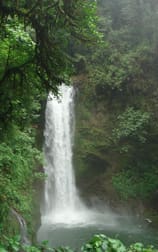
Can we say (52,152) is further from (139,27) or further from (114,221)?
(139,27)

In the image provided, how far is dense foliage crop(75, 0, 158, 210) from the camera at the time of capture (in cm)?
1762

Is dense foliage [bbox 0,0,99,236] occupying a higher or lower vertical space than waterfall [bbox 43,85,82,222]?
lower

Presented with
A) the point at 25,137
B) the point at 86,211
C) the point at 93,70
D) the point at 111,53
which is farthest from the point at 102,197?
the point at 25,137

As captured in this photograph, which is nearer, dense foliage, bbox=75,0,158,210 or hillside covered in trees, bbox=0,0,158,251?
hillside covered in trees, bbox=0,0,158,251

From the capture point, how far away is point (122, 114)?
18766 mm

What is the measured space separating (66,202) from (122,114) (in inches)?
226

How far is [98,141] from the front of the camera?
60.5ft

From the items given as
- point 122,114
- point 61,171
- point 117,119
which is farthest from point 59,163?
point 122,114

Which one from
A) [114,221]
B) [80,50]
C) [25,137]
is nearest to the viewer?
[25,137]

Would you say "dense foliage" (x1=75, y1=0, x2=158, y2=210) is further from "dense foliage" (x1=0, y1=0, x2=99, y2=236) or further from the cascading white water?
"dense foliage" (x1=0, y1=0, x2=99, y2=236)

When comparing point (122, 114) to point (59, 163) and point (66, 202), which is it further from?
point (66, 202)

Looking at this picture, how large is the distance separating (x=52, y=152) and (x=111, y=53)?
7.54 meters

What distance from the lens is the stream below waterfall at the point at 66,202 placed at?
13.5 meters

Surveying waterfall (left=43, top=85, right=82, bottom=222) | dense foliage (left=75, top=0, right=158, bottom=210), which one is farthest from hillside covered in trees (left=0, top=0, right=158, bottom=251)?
waterfall (left=43, top=85, right=82, bottom=222)
